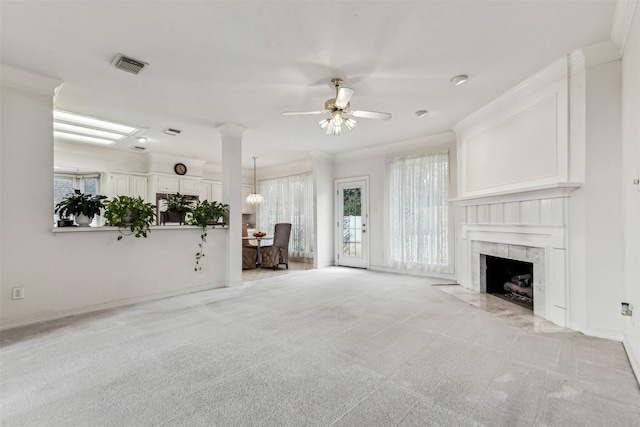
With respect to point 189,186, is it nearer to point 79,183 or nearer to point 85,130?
point 79,183

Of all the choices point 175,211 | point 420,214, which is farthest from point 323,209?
point 175,211

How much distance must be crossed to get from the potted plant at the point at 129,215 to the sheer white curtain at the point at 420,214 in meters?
4.33

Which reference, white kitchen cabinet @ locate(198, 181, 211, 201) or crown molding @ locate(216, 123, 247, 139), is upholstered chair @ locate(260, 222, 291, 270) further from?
crown molding @ locate(216, 123, 247, 139)

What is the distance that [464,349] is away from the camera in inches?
96.3

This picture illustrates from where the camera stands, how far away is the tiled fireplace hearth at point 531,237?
2949 millimetres

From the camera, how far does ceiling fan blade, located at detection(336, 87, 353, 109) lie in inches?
113

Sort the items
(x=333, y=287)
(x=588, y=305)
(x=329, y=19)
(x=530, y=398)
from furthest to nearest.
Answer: (x=333, y=287), (x=588, y=305), (x=329, y=19), (x=530, y=398)

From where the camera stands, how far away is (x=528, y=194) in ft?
10.8

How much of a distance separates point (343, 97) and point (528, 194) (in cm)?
232

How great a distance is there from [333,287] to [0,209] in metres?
4.05

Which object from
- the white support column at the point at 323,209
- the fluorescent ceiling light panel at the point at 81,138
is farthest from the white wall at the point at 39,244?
the white support column at the point at 323,209

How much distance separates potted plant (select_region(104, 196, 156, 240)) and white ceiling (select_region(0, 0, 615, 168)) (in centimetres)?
129

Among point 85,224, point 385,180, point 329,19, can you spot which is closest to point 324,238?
point 385,180

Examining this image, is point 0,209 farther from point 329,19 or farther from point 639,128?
point 639,128
